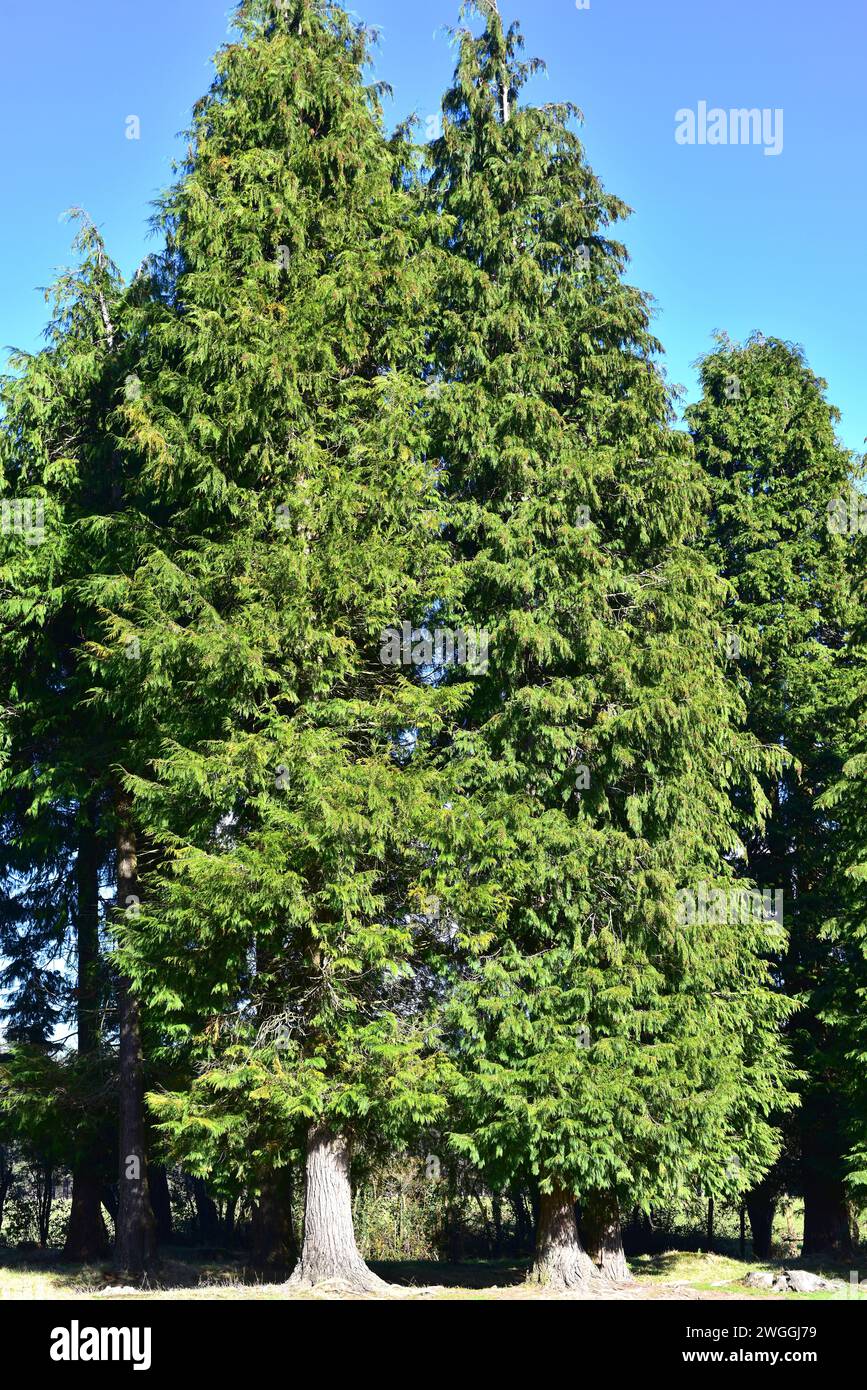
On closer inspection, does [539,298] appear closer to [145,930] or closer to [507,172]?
[507,172]

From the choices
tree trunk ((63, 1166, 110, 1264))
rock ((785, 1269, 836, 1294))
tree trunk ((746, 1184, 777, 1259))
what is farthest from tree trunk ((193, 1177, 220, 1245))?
rock ((785, 1269, 836, 1294))

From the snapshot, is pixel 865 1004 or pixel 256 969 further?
pixel 865 1004

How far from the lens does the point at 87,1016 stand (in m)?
18.0

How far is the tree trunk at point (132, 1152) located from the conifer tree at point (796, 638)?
367 inches

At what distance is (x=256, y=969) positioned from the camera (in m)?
12.9

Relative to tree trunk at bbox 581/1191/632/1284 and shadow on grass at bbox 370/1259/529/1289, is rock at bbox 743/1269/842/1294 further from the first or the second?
shadow on grass at bbox 370/1259/529/1289

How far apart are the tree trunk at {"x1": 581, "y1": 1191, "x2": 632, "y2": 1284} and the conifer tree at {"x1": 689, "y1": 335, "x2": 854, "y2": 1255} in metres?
5.08

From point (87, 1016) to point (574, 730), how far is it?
9.16m

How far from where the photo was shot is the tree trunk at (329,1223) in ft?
38.8

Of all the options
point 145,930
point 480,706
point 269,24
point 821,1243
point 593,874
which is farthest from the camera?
point 821,1243

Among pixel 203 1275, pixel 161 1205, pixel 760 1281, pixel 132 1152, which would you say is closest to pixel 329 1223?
pixel 203 1275

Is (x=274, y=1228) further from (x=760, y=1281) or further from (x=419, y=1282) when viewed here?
(x=760, y=1281)

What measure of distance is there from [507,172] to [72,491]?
7.53m

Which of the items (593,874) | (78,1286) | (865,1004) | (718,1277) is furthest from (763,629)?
(78,1286)
